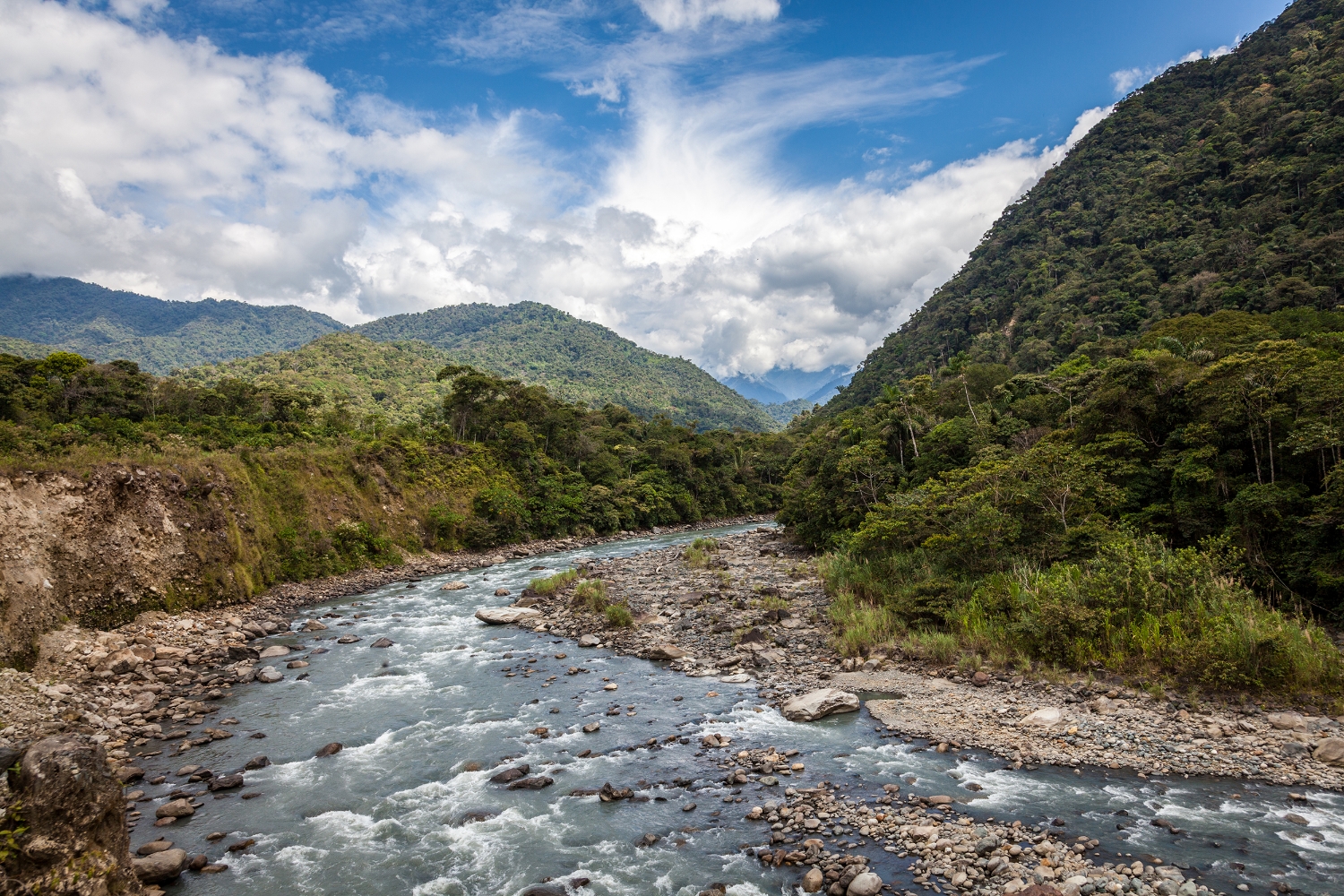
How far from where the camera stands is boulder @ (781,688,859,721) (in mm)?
12617

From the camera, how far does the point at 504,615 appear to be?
22516 millimetres

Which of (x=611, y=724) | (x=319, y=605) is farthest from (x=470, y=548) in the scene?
(x=611, y=724)

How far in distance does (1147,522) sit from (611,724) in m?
15.9

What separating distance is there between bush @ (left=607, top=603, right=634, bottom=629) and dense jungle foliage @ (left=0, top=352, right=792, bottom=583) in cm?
1643

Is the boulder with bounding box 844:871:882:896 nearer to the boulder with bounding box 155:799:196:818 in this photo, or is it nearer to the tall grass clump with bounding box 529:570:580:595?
the boulder with bounding box 155:799:196:818

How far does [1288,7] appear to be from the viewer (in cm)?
8662

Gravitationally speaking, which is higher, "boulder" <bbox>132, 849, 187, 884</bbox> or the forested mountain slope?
the forested mountain slope

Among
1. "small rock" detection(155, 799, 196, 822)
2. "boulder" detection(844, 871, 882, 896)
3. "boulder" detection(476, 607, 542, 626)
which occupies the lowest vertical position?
"boulder" detection(476, 607, 542, 626)

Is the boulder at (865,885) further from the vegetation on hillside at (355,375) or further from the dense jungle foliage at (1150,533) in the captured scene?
the vegetation on hillside at (355,375)

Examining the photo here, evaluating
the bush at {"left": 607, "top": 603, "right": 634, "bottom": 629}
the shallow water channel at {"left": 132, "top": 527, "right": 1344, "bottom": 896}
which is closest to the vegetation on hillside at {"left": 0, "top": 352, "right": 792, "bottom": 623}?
the shallow water channel at {"left": 132, "top": 527, "right": 1344, "bottom": 896}

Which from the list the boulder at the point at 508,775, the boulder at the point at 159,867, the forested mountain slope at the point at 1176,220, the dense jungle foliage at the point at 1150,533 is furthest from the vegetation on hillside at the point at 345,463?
the forested mountain slope at the point at 1176,220

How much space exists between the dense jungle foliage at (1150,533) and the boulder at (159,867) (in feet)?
47.9

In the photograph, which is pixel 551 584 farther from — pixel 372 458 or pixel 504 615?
pixel 372 458

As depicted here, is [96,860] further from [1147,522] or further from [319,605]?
[1147,522]
